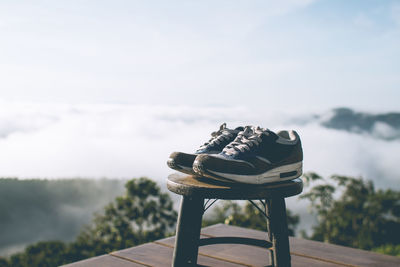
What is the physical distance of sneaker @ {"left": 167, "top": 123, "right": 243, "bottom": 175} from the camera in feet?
Answer: 4.58

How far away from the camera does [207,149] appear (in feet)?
5.05

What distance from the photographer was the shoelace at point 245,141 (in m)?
1.41

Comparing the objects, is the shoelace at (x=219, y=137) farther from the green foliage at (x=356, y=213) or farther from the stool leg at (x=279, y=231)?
the green foliage at (x=356, y=213)

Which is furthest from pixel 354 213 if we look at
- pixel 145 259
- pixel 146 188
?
pixel 145 259

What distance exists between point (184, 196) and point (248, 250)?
108cm

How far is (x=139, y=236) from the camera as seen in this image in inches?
170

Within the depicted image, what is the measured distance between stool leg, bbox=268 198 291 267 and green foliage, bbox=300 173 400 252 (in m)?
4.15

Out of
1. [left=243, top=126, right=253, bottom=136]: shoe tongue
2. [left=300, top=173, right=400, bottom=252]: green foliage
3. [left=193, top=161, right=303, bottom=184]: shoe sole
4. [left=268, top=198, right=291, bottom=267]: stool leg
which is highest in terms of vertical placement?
[left=243, top=126, right=253, bottom=136]: shoe tongue

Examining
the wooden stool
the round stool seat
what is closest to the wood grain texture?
the wooden stool

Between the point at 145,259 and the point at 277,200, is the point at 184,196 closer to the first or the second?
the point at 277,200

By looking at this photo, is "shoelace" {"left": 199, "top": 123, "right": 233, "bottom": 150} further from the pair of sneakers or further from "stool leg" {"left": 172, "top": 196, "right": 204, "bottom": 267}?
"stool leg" {"left": 172, "top": 196, "right": 204, "bottom": 267}

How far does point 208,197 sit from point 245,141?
0.89 feet

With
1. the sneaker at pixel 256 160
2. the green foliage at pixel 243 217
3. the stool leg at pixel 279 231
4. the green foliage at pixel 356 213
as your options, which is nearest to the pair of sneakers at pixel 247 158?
the sneaker at pixel 256 160

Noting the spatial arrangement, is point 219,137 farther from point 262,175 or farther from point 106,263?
point 106,263
